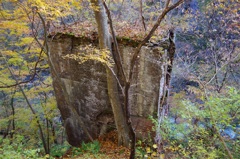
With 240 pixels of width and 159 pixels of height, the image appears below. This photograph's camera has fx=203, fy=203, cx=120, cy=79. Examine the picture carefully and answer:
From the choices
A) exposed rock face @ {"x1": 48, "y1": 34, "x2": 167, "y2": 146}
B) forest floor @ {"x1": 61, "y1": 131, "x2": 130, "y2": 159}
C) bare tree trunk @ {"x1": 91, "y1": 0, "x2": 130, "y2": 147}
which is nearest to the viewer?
bare tree trunk @ {"x1": 91, "y1": 0, "x2": 130, "y2": 147}

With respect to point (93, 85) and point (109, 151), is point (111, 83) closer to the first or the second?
point (93, 85)

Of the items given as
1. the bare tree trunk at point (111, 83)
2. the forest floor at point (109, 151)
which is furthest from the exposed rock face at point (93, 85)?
the bare tree trunk at point (111, 83)

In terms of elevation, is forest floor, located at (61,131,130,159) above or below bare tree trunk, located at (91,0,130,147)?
below

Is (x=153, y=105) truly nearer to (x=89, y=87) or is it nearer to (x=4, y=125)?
(x=89, y=87)

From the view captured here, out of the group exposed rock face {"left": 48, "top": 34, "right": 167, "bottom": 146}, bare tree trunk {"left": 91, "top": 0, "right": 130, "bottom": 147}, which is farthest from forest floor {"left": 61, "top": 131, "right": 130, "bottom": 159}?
exposed rock face {"left": 48, "top": 34, "right": 167, "bottom": 146}

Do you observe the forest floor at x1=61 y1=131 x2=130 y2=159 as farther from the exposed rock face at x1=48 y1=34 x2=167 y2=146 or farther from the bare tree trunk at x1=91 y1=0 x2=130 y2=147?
the exposed rock face at x1=48 y1=34 x2=167 y2=146

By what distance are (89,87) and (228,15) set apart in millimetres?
7020

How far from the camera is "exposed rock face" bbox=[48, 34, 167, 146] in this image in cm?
673

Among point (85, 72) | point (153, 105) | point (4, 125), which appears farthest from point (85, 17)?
point (4, 125)

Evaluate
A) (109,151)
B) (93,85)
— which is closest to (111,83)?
(93,85)

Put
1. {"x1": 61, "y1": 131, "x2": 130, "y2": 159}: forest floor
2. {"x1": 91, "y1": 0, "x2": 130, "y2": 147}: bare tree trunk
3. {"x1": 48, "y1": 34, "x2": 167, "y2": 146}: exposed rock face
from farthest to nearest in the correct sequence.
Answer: {"x1": 48, "y1": 34, "x2": 167, "y2": 146}: exposed rock face, {"x1": 61, "y1": 131, "x2": 130, "y2": 159}: forest floor, {"x1": 91, "y1": 0, "x2": 130, "y2": 147}: bare tree trunk

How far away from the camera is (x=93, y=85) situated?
25.0ft

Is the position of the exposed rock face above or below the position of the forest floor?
above

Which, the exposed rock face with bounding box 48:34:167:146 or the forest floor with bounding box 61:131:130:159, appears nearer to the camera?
the forest floor with bounding box 61:131:130:159
